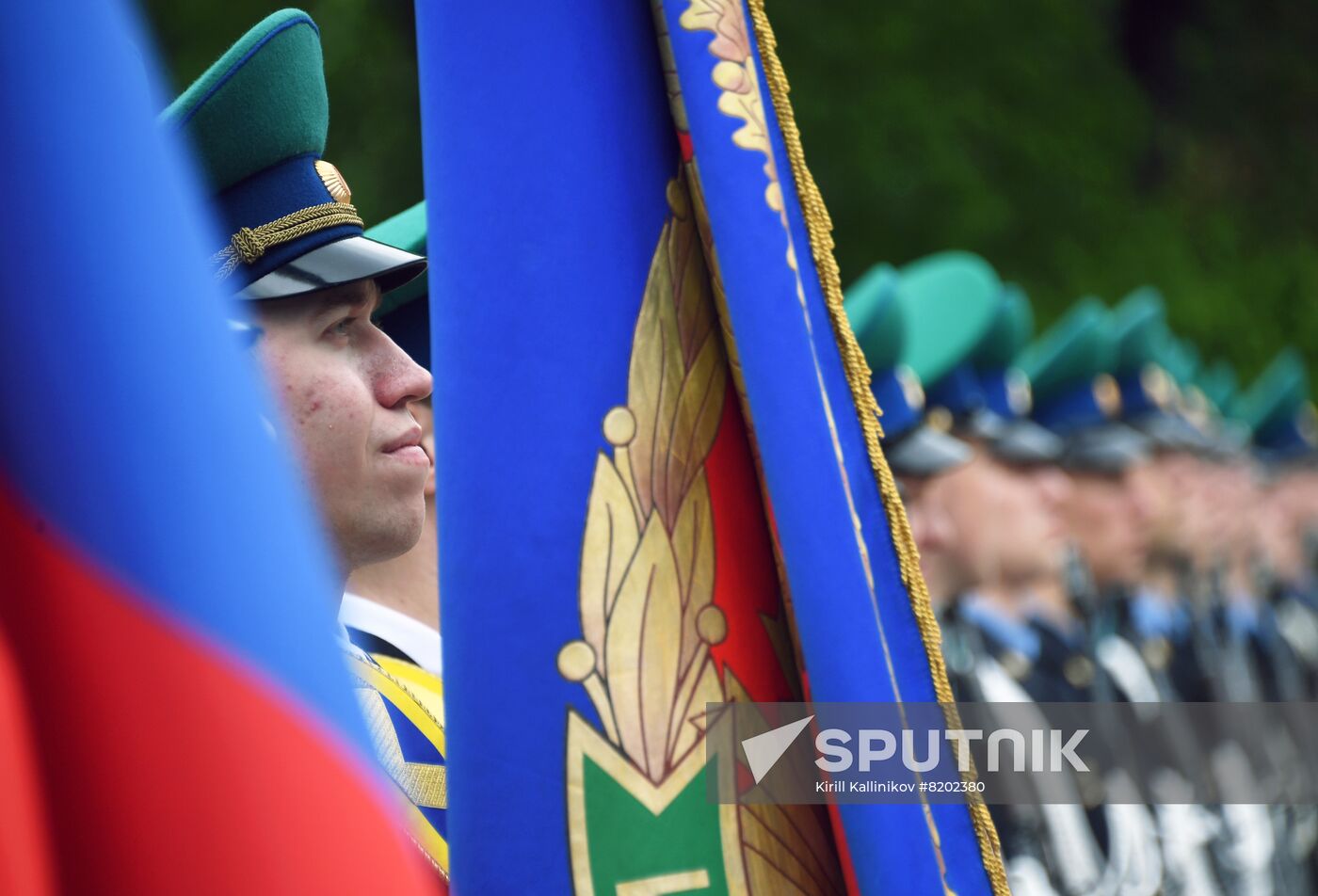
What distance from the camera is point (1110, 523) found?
18.2 ft

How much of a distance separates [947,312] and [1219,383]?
3859 millimetres

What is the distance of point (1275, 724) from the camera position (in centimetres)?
572

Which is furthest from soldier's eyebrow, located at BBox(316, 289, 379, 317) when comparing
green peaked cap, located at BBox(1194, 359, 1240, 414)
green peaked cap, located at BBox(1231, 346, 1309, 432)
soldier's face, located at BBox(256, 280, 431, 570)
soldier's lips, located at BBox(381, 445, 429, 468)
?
green peaked cap, located at BBox(1231, 346, 1309, 432)

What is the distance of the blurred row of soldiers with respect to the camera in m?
4.03

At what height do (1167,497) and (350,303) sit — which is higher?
(1167,497)

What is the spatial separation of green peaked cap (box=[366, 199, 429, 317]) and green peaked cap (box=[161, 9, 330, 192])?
474 mm

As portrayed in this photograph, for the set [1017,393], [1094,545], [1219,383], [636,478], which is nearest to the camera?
[636,478]

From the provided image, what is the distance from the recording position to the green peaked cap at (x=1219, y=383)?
7.85 metres

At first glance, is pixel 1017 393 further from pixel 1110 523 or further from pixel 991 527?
pixel 991 527

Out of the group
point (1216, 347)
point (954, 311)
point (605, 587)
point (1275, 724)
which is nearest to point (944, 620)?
point (954, 311)

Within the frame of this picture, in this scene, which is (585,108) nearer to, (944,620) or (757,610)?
(757,610)

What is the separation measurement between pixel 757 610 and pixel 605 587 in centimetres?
18

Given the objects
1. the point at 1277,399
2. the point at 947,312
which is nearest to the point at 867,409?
the point at 947,312

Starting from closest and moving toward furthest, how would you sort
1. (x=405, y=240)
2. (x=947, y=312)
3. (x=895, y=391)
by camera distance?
1. (x=405, y=240)
2. (x=895, y=391)
3. (x=947, y=312)
